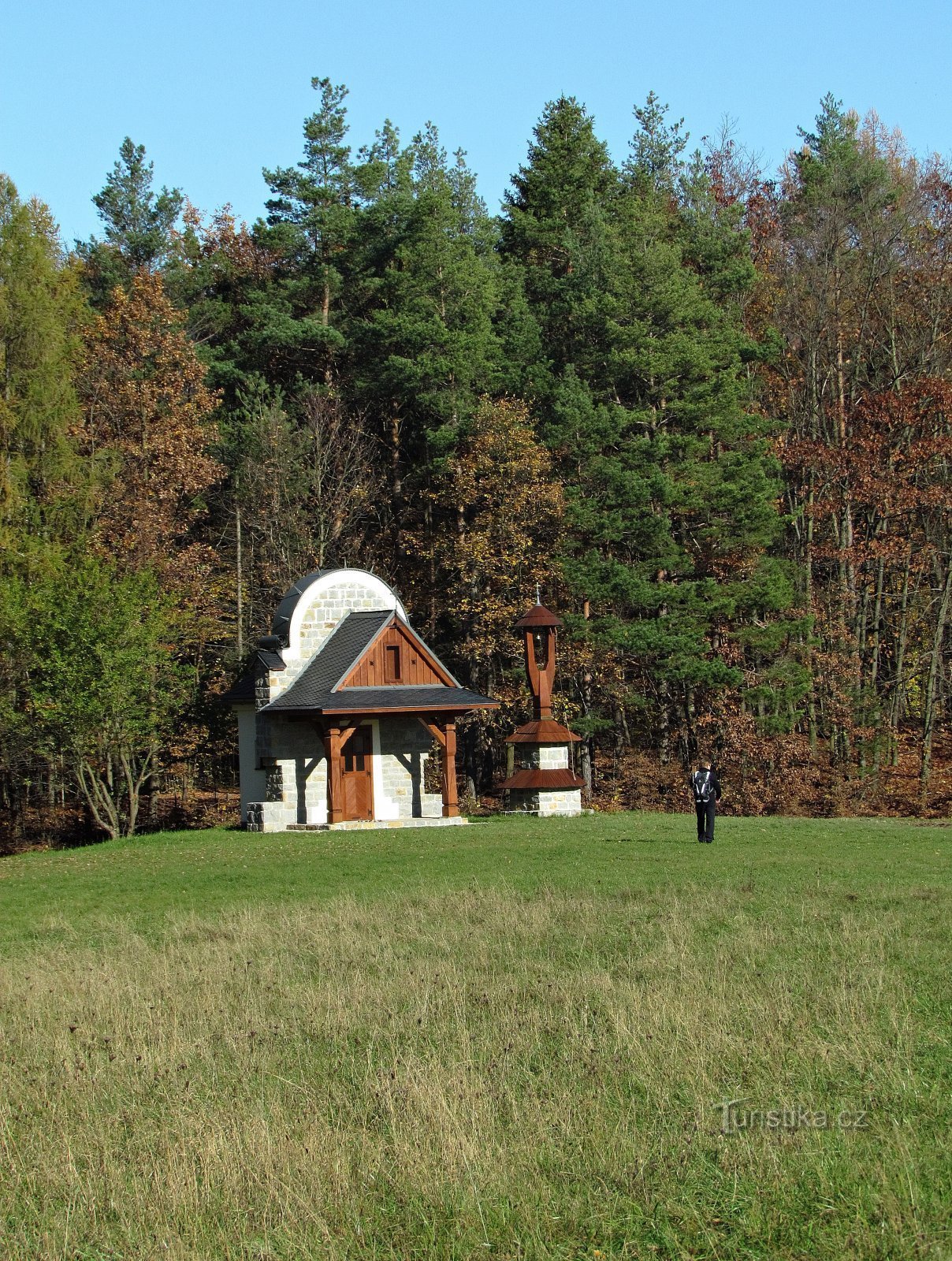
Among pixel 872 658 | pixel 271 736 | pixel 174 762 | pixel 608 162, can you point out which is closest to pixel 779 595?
pixel 872 658

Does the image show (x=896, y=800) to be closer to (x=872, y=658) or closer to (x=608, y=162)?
(x=872, y=658)

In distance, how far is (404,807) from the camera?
30.5m

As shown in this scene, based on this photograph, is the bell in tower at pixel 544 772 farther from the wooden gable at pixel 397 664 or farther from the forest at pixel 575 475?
the forest at pixel 575 475

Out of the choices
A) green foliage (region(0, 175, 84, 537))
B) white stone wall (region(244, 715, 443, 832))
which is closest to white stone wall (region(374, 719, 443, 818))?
white stone wall (region(244, 715, 443, 832))

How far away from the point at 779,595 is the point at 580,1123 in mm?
30730

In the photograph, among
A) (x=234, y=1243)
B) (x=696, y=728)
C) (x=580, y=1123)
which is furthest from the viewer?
(x=696, y=728)

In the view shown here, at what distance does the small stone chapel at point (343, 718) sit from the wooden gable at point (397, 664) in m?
0.02

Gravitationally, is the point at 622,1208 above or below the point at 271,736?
below

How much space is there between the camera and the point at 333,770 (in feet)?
94.0

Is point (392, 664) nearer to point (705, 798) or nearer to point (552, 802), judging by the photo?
point (552, 802)

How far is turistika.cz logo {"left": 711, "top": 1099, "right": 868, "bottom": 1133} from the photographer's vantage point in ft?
23.5

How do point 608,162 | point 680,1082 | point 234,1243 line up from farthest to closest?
point 608,162 < point 680,1082 < point 234,1243

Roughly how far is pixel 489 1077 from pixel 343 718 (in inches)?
811

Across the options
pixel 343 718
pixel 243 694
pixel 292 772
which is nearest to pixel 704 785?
pixel 343 718
